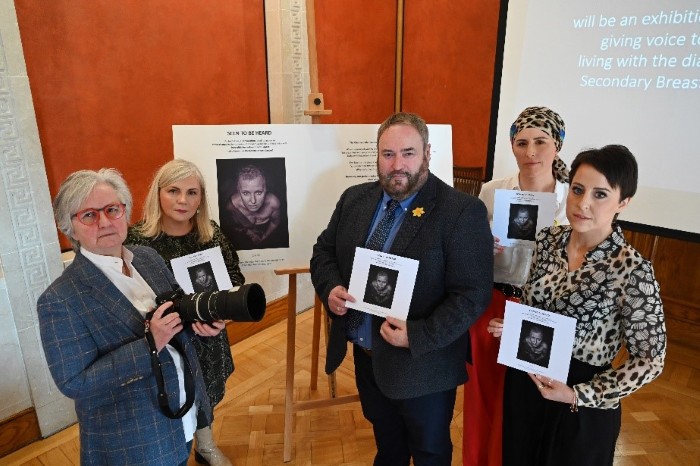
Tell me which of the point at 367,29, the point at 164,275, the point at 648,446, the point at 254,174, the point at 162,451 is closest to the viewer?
the point at 162,451

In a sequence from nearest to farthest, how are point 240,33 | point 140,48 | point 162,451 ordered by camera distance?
point 162,451, point 140,48, point 240,33

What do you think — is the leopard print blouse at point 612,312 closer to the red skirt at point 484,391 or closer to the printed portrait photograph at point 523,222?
the printed portrait photograph at point 523,222

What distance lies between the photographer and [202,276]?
71.9 inches

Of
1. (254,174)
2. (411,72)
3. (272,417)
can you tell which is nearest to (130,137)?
(254,174)

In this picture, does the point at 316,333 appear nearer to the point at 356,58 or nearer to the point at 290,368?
the point at 290,368

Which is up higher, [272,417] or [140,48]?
[140,48]

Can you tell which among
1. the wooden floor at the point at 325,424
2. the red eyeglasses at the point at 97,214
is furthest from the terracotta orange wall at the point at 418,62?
the red eyeglasses at the point at 97,214

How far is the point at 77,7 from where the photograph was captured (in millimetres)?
2275

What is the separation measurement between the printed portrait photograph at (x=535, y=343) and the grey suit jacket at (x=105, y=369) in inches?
40.3

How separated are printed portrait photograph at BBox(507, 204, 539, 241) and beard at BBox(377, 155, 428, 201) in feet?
1.32

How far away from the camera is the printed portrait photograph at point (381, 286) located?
1.47 m

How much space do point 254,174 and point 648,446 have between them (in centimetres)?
250

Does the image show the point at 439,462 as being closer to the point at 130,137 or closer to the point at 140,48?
the point at 130,137

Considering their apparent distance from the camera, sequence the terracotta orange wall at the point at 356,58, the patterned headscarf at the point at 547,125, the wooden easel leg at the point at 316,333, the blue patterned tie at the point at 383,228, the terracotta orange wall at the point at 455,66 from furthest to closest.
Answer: the terracotta orange wall at the point at 455,66, the terracotta orange wall at the point at 356,58, the wooden easel leg at the point at 316,333, the patterned headscarf at the point at 547,125, the blue patterned tie at the point at 383,228
